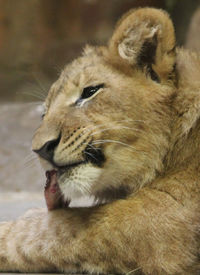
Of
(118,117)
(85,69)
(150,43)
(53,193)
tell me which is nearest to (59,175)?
(53,193)

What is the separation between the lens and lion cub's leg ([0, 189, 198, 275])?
2744 mm

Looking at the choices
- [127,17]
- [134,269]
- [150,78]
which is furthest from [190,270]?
[127,17]

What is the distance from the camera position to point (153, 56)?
3104 millimetres

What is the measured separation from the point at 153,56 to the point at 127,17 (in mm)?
272

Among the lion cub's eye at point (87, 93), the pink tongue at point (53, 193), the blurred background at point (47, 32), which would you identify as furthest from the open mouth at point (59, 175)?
the blurred background at point (47, 32)

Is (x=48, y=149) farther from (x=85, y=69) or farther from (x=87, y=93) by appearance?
(x=85, y=69)

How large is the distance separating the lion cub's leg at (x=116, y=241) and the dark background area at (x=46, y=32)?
22.0 feet

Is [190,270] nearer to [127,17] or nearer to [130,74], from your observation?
[130,74]

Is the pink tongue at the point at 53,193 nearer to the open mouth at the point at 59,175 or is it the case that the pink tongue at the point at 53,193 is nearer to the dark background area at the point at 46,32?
the open mouth at the point at 59,175

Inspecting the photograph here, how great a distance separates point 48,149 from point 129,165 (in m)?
0.43

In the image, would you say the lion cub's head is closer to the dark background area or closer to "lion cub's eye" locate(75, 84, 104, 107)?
"lion cub's eye" locate(75, 84, 104, 107)

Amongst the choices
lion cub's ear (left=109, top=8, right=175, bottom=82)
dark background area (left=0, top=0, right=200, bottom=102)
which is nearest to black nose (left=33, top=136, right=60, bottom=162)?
lion cub's ear (left=109, top=8, right=175, bottom=82)

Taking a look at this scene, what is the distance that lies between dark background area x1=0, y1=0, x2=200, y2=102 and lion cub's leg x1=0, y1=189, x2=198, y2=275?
6.70 meters

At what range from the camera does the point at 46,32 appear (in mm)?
9820
